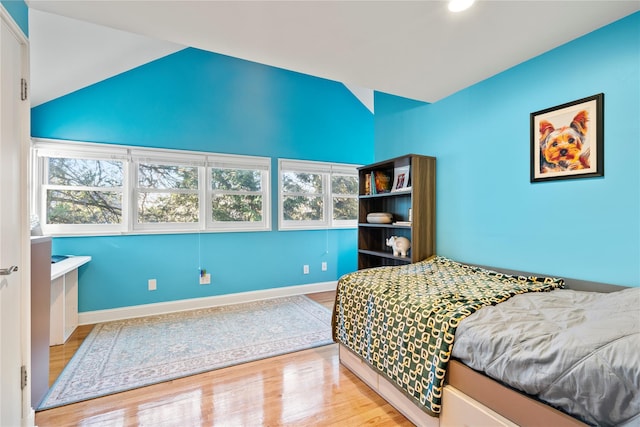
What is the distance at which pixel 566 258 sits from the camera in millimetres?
1828

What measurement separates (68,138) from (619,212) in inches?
178

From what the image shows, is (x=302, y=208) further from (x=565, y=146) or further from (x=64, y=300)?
(x=565, y=146)

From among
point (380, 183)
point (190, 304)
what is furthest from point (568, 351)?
point (190, 304)

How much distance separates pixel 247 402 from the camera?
1.78 metres

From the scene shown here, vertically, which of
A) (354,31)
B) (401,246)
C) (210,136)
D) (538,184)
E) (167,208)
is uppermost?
(354,31)

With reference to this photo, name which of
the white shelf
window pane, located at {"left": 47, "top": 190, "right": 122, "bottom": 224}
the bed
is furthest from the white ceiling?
the white shelf

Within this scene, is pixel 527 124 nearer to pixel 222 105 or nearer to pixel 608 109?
pixel 608 109

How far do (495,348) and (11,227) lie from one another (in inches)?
86.2

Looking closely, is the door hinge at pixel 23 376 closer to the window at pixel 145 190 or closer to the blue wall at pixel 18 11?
the blue wall at pixel 18 11

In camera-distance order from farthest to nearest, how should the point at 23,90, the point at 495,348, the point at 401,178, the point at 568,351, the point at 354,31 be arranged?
the point at 401,178 < the point at 354,31 < the point at 23,90 < the point at 495,348 < the point at 568,351

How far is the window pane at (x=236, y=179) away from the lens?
12.2 feet

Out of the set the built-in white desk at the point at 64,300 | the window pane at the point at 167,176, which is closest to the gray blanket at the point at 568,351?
the built-in white desk at the point at 64,300

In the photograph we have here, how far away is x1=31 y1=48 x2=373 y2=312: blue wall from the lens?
3070mm

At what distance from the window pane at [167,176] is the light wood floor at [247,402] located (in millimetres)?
1918
